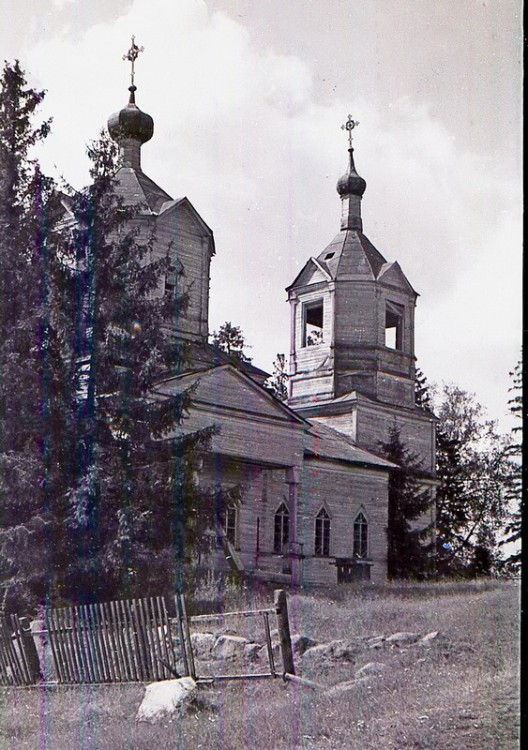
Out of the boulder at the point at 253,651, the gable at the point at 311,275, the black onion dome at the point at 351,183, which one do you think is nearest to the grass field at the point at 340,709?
the boulder at the point at 253,651

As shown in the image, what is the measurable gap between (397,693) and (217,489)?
7.64 metres

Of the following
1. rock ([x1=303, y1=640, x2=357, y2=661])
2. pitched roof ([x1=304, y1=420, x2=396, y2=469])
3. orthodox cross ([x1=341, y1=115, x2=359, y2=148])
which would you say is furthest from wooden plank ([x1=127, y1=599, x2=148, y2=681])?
orthodox cross ([x1=341, y1=115, x2=359, y2=148])

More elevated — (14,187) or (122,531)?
(14,187)

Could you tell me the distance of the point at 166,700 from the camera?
10500mm

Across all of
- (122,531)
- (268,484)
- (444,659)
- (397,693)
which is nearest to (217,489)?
(122,531)

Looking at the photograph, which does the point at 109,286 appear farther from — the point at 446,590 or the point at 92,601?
the point at 446,590

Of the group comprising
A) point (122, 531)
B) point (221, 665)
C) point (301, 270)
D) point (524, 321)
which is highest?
point (301, 270)

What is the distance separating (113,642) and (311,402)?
24.4 metres

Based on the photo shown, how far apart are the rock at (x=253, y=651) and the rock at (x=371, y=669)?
1991 millimetres

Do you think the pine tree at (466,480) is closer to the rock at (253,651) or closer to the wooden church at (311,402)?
the wooden church at (311,402)

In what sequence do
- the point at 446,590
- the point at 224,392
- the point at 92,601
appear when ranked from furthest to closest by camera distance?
the point at 224,392, the point at 446,590, the point at 92,601

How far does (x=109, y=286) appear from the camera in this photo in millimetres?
17469

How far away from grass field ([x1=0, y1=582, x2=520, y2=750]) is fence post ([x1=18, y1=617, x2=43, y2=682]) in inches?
12.2

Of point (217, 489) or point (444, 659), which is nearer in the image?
point (444, 659)
